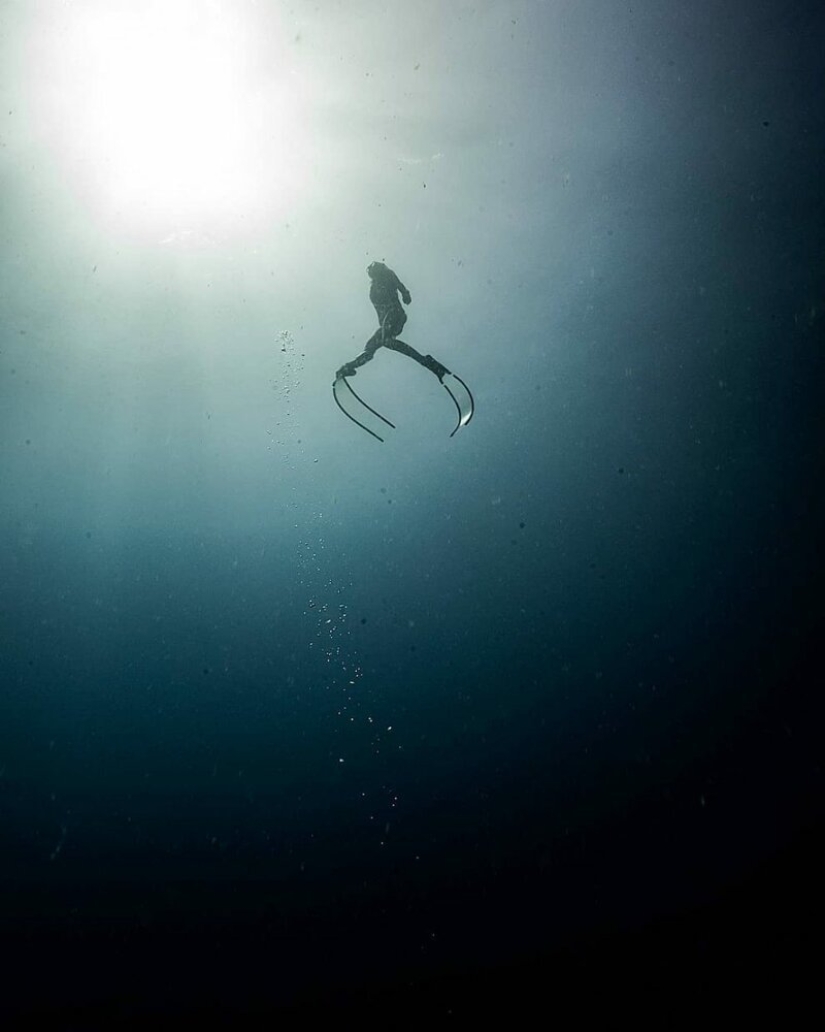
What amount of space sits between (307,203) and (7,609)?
1045 inches

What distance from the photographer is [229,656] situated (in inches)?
1336

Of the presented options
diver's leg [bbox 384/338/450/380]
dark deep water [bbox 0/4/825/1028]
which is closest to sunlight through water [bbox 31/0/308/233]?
dark deep water [bbox 0/4/825/1028]

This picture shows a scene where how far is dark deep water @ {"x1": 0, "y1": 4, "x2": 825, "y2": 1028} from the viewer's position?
1316 cm

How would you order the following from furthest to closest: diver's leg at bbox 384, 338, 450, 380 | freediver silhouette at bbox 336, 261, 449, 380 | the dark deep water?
the dark deep water → freediver silhouette at bbox 336, 261, 449, 380 → diver's leg at bbox 384, 338, 450, 380

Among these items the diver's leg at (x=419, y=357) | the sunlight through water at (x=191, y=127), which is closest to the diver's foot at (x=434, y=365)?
the diver's leg at (x=419, y=357)

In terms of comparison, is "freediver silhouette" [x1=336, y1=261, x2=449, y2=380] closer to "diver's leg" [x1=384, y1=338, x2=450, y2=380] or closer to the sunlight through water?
"diver's leg" [x1=384, y1=338, x2=450, y2=380]

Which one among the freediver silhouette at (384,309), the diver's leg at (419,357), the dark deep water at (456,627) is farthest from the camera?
the dark deep water at (456,627)

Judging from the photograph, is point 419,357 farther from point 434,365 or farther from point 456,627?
point 456,627

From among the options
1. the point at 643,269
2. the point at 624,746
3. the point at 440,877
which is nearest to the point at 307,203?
the point at 643,269

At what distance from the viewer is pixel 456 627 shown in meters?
32.9

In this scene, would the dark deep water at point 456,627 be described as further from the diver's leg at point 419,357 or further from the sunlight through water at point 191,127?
the diver's leg at point 419,357

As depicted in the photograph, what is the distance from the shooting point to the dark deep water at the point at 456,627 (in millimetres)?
13164

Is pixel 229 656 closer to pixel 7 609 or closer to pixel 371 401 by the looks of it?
pixel 7 609

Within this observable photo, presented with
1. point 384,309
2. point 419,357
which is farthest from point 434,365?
point 384,309
